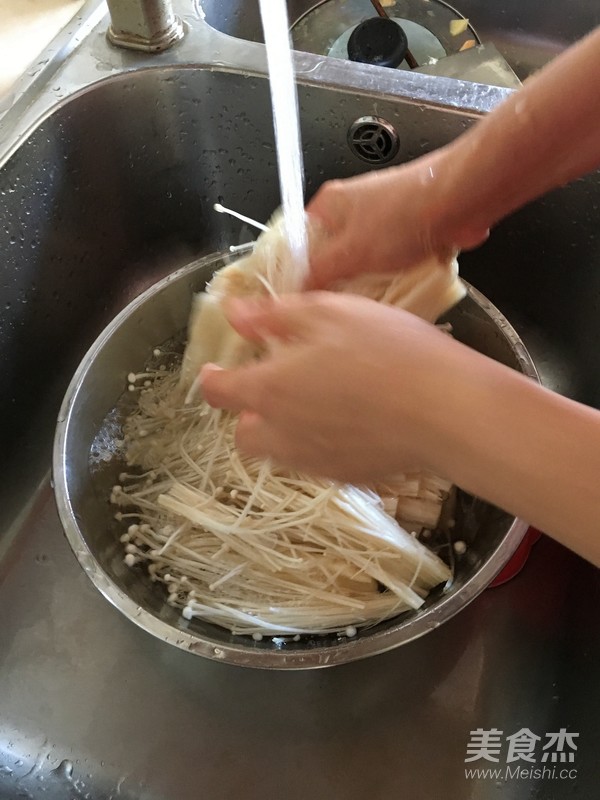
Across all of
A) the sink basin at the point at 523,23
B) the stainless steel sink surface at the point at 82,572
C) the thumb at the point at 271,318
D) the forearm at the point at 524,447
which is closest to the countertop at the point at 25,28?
the stainless steel sink surface at the point at 82,572

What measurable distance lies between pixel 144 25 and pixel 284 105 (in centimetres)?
20

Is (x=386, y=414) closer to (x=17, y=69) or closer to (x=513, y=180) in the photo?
(x=513, y=180)

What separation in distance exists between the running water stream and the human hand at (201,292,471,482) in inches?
9.7

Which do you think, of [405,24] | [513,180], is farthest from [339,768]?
[405,24]

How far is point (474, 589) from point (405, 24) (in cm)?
95

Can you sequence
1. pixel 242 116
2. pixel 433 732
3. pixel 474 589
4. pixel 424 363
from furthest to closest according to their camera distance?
1. pixel 242 116
2. pixel 433 732
3. pixel 474 589
4. pixel 424 363

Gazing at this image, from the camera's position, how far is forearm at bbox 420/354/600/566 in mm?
375

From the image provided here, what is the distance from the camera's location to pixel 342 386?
42 centimetres

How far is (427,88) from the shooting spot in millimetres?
771

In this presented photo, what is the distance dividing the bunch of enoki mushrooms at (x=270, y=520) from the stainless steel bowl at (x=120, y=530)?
21 mm

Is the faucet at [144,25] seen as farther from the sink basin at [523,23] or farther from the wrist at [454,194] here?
the wrist at [454,194]

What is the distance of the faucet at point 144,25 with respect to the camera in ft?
2.63

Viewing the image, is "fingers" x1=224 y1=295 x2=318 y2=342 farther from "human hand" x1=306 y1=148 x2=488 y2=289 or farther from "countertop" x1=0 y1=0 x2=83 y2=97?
"countertop" x1=0 y1=0 x2=83 y2=97

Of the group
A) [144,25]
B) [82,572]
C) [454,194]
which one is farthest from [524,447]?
[144,25]
